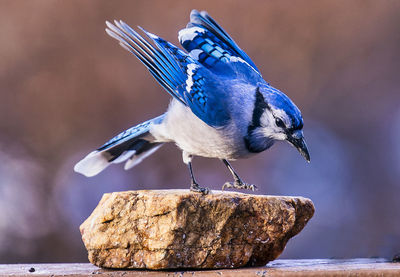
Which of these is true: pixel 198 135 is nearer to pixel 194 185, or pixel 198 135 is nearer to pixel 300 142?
pixel 194 185

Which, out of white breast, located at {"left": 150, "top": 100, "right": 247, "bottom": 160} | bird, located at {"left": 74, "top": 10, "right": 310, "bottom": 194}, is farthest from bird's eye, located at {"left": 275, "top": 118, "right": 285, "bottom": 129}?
white breast, located at {"left": 150, "top": 100, "right": 247, "bottom": 160}

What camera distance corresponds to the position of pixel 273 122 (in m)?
1.66

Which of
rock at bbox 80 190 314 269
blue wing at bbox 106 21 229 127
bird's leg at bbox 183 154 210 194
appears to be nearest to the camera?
rock at bbox 80 190 314 269

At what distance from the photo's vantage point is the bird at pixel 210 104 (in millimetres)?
1682

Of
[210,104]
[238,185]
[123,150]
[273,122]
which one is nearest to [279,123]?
[273,122]

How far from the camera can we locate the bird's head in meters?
1.63

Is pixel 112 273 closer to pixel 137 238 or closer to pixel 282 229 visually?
pixel 137 238

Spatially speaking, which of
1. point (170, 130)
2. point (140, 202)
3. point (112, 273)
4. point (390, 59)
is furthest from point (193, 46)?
point (390, 59)

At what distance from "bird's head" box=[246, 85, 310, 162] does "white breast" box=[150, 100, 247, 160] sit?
47mm

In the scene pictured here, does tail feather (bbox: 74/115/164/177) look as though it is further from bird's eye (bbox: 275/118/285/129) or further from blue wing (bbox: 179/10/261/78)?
bird's eye (bbox: 275/118/285/129)

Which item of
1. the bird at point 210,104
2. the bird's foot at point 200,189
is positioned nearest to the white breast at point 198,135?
the bird at point 210,104

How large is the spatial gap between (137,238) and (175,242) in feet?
0.34

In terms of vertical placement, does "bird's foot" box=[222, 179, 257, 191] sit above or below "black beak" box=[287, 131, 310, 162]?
below

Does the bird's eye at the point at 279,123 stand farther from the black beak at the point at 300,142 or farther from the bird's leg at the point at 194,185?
the bird's leg at the point at 194,185
